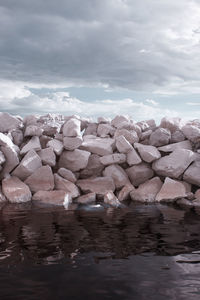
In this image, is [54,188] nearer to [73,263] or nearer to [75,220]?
[75,220]

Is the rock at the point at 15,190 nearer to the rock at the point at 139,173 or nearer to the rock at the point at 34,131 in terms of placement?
the rock at the point at 34,131

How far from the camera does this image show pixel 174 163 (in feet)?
41.2

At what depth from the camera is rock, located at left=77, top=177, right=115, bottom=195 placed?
39.4 ft

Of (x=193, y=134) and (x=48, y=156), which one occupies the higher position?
(x=193, y=134)

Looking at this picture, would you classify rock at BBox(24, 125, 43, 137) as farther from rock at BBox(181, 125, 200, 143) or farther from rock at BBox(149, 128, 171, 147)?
rock at BBox(181, 125, 200, 143)

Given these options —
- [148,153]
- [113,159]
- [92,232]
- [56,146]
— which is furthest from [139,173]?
[92,232]

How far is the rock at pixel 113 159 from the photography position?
12.8m

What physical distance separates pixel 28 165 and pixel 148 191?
172 inches

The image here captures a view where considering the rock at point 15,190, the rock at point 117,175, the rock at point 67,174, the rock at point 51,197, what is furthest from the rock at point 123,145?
the rock at point 15,190

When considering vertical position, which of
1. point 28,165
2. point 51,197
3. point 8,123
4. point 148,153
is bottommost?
point 51,197

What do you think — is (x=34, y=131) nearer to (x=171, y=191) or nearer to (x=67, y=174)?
(x=67, y=174)

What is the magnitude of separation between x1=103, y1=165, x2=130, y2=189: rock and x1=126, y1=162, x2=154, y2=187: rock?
9.9 inches

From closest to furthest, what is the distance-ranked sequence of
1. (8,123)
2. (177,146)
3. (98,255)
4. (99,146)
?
(98,255)
(99,146)
(177,146)
(8,123)

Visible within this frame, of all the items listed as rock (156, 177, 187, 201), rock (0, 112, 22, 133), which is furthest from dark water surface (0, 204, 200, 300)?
rock (0, 112, 22, 133)
